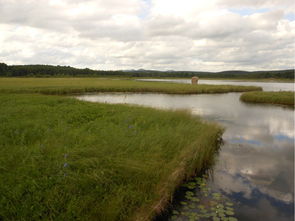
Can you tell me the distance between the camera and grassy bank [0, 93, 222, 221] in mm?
4113

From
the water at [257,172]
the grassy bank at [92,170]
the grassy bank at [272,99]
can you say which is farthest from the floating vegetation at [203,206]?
the grassy bank at [272,99]

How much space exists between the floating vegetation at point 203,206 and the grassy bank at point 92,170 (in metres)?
0.45

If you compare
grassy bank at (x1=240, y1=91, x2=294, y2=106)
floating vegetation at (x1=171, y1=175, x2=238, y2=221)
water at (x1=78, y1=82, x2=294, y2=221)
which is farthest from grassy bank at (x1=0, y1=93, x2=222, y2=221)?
Result: grassy bank at (x1=240, y1=91, x2=294, y2=106)

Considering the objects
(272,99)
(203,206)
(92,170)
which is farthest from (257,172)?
(272,99)

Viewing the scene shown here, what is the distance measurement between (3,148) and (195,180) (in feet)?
19.1

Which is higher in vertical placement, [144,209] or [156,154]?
[156,154]

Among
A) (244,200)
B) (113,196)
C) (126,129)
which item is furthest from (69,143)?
(244,200)

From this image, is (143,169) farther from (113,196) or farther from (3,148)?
(3,148)

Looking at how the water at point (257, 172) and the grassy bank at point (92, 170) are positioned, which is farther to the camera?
the water at point (257, 172)

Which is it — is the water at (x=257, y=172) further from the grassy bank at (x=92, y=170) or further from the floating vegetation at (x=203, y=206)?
the grassy bank at (x=92, y=170)

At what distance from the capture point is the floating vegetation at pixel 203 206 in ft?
16.6

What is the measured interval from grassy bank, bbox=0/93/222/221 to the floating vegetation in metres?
0.45

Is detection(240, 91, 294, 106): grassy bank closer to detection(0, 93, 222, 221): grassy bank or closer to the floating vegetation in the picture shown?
detection(0, 93, 222, 221): grassy bank

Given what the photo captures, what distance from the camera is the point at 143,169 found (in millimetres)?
5406
